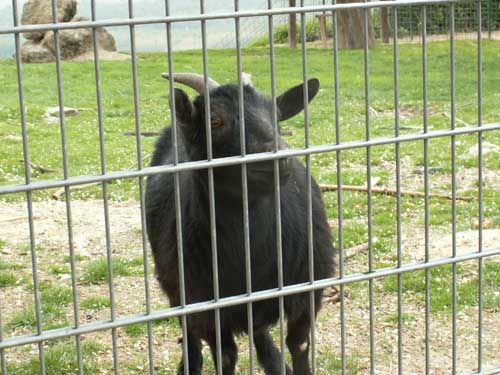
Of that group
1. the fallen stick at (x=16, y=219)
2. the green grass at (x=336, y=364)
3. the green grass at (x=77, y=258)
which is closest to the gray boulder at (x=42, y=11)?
the fallen stick at (x=16, y=219)

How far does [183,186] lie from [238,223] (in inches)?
18.7

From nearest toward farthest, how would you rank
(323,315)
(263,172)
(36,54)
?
(263,172), (323,315), (36,54)

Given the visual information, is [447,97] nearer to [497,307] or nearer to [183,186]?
[497,307]

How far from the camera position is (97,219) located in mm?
8367

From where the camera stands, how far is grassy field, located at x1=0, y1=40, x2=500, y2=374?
17.5ft

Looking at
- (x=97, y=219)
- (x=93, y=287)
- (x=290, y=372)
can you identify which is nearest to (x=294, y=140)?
(x=97, y=219)

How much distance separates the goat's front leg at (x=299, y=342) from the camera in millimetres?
4605

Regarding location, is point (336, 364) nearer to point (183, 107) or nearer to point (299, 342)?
point (299, 342)

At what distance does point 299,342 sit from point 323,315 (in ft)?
3.51

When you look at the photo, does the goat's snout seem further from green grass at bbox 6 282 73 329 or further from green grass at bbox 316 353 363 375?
green grass at bbox 6 282 73 329

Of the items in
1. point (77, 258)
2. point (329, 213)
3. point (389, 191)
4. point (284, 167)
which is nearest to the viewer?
point (284, 167)

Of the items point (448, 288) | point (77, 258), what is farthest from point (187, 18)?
point (77, 258)

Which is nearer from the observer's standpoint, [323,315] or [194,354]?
[194,354]

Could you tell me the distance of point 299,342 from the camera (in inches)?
184
